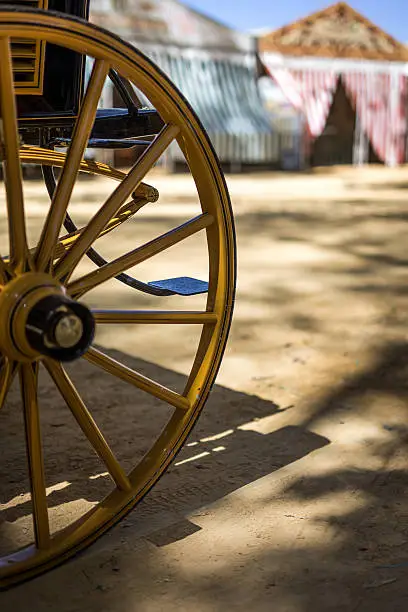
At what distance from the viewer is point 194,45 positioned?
15.4 meters

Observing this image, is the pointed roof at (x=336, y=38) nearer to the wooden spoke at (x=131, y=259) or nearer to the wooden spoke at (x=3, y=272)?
the wooden spoke at (x=131, y=259)

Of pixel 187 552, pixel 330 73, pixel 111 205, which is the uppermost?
pixel 330 73

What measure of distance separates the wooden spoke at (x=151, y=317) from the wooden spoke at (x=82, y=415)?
5.8 inches

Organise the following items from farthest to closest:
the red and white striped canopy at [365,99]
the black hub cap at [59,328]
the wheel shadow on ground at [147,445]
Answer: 1. the red and white striped canopy at [365,99]
2. the wheel shadow on ground at [147,445]
3. the black hub cap at [59,328]

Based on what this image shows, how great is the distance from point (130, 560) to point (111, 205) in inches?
33.3

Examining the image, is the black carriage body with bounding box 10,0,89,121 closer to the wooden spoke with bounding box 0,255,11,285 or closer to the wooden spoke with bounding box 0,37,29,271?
the wooden spoke with bounding box 0,37,29,271

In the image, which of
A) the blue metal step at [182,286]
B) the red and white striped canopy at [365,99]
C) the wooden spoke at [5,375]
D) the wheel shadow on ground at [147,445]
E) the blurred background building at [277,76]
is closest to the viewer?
the wooden spoke at [5,375]

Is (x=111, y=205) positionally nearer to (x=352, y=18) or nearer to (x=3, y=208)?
(x=3, y=208)

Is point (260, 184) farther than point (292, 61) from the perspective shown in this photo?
No

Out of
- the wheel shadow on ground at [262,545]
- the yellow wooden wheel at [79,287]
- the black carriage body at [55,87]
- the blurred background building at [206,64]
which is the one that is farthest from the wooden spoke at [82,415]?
the blurred background building at [206,64]

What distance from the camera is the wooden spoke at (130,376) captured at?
179 cm

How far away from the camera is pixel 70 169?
172cm

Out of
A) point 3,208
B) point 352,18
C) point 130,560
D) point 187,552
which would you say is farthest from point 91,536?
point 352,18

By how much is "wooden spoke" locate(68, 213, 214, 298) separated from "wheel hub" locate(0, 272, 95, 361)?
0.18 metres
